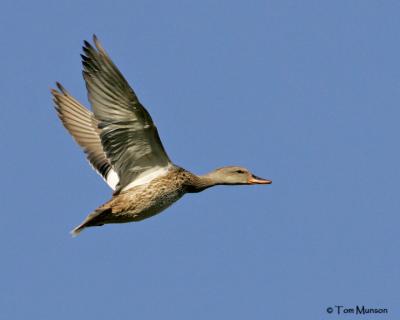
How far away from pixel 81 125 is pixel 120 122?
2794 mm

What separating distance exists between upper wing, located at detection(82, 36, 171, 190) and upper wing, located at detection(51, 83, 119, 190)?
4.32 ft

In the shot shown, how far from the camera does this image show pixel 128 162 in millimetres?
11258

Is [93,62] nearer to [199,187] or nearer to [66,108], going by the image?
[199,187]

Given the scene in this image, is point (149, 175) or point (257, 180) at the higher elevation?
point (149, 175)

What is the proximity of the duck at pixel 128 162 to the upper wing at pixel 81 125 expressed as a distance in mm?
27

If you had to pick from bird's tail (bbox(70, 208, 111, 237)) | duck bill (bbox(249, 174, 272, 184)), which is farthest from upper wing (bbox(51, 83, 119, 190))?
duck bill (bbox(249, 174, 272, 184))

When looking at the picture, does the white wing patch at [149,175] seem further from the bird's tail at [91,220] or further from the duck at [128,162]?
the bird's tail at [91,220]

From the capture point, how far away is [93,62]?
10031 millimetres

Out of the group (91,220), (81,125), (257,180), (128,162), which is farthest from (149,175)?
(81,125)

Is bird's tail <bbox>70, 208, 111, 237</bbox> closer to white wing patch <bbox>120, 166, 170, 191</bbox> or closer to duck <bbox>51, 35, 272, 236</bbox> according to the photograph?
duck <bbox>51, 35, 272, 236</bbox>

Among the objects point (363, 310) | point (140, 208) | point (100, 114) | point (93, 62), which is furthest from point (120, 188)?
point (363, 310)

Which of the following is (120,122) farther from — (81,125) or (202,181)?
(81,125)

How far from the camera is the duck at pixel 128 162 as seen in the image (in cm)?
1016

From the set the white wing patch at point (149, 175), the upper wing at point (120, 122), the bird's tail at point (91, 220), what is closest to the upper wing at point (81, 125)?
the white wing patch at point (149, 175)
